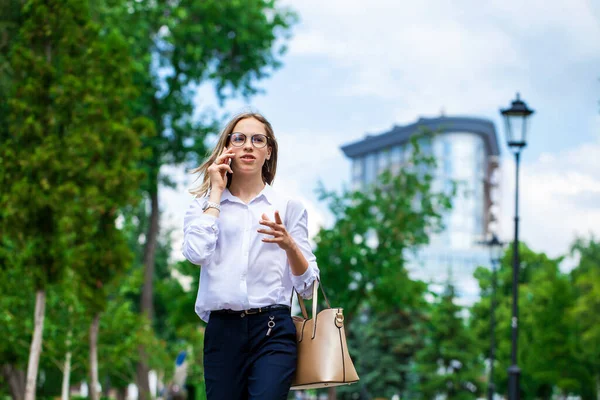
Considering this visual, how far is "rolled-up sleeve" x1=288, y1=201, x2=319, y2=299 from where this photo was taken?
13.6ft

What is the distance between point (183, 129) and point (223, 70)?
98.6 inches

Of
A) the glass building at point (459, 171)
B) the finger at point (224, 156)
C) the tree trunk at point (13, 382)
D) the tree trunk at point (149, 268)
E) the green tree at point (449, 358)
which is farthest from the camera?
the glass building at point (459, 171)

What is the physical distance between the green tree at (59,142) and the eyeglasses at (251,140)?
12357 millimetres

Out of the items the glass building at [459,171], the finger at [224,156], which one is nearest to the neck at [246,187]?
the finger at [224,156]

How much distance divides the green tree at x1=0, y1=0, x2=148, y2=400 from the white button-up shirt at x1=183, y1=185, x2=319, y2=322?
12469mm

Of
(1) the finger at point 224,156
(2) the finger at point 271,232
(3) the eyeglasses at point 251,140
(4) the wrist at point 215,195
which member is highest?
(3) the eyeglasses at point 251,140

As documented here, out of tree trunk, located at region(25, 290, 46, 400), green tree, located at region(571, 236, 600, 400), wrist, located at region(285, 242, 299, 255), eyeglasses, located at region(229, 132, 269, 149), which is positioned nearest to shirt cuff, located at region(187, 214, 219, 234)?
wrist, located at region(285, 242, 299, 255)

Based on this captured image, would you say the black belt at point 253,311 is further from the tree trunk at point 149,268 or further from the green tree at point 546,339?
the green tree at point 546,339

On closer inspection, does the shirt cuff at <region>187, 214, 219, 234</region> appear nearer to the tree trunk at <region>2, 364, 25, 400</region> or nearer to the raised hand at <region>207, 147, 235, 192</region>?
the raised hand at <region>207, 147, 235, 192</region>

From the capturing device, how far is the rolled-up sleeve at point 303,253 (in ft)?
13.6

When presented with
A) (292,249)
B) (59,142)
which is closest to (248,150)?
(292,249)

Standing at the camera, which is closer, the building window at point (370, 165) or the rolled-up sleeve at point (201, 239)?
the rolled-up sleeve at point (201, 239)

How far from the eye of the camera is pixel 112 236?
17938mm

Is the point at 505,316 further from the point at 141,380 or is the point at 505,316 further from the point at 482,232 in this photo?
the point at 482,232
